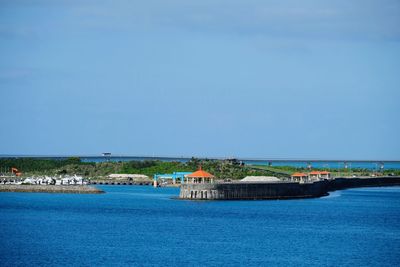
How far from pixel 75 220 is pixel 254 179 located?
198ft

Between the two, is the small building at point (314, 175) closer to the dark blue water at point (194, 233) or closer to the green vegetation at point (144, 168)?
the green vegetation at point (144, 168)

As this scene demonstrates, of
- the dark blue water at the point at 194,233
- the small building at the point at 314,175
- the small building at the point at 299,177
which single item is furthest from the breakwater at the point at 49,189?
the small building at the point at 314,175

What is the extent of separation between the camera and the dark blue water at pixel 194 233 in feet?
220

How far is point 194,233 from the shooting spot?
8206 cm

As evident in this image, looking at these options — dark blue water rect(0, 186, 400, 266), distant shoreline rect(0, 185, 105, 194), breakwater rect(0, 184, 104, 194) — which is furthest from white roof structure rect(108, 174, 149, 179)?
dark blue water rect(0, 186, 400, 266)

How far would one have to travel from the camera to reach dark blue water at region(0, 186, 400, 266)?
66.9 m

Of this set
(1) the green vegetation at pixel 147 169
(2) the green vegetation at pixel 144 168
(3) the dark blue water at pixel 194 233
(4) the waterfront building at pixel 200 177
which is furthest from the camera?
(2) the green vegetation at pixel 144 168

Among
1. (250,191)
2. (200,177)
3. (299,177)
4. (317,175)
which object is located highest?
(317,175)

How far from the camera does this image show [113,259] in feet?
214

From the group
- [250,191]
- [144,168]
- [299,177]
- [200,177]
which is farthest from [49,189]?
[144,168]

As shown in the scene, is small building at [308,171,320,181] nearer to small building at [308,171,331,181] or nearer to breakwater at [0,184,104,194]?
small building at [308,171,331,181]

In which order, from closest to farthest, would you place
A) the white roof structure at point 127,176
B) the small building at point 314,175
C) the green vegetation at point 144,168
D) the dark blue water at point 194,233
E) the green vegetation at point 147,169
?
1. the dark blue water at point 194,233
2. the small building at point 314,175
3. the green vegetation at point 147,169
4. the green vegetation at point 144,168
5. the white roof structure at point 127,176

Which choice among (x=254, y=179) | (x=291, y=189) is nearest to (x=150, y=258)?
(x=291, y=189)

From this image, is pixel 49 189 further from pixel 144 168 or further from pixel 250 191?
pixel 144 168
